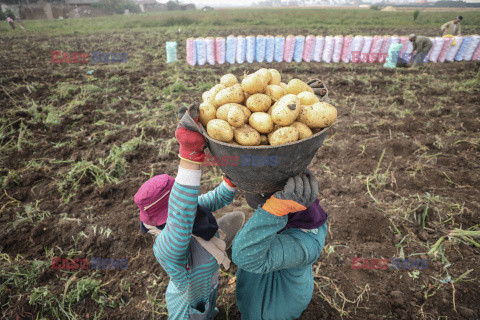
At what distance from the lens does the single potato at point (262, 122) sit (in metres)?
1.05

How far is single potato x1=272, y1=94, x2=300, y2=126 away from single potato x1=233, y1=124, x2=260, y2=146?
0.11 meters

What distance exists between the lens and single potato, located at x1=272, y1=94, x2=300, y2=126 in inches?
39.2

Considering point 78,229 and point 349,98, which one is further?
point 349,98

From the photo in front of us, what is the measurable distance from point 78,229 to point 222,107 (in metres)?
2.70

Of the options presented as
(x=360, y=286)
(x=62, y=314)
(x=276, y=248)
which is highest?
(x=276, y=248)

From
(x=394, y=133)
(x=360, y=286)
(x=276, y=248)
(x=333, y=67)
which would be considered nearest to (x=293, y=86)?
(x=276, y=248)

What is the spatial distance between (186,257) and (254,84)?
994 millimetres

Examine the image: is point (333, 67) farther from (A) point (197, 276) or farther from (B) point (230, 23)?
(B) point (230, 23)

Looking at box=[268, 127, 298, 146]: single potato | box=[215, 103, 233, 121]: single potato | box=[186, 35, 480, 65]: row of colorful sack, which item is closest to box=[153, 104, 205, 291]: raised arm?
box=[215, 103, 233, 121]: single potato

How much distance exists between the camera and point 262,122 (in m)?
1.06

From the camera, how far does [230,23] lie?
22.9 metres

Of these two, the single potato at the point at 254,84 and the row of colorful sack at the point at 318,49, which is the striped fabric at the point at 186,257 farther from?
the row of colorful sack at the point at 318,49

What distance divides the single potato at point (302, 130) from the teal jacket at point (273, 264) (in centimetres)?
40

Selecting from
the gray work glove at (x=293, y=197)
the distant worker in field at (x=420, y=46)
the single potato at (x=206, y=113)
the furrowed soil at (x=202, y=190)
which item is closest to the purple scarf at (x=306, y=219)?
the gray work glove at (x=293, y=197)
